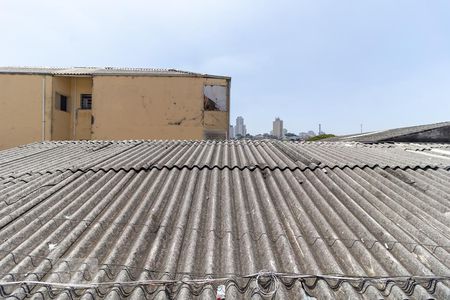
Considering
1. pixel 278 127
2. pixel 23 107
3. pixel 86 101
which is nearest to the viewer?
pixel 23 107

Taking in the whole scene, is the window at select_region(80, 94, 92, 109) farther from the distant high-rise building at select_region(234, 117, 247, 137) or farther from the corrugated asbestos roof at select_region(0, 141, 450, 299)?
the distant high-rise building at select_region(234, 117, 247, 137)

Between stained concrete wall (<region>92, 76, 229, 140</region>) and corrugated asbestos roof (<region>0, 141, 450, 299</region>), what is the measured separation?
1378 cm

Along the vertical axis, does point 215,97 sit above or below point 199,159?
above

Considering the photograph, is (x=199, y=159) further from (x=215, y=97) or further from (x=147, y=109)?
(x=147, y=109)

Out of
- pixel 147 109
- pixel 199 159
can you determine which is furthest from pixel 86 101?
pixel 199 159

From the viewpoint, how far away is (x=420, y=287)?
6.72 ft

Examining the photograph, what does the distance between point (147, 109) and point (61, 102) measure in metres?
5.59

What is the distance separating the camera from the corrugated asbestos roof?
2.13m

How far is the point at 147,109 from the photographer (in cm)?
1897

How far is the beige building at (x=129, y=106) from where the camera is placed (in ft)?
60.7

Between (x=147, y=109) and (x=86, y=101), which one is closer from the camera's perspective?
(x=147, y=109)

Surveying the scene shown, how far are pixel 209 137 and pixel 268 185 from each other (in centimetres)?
1463

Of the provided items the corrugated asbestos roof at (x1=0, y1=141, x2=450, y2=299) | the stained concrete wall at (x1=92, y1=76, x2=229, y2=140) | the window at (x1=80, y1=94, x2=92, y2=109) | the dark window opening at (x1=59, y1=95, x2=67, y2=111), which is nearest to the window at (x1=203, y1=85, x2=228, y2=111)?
the stained concrete wall at (x1=92, y1=76, x2=229, y2=140)

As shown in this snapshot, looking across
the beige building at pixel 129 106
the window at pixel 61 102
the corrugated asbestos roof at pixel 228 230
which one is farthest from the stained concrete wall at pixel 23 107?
the corrugated asbestos roof at pixel 228 230
